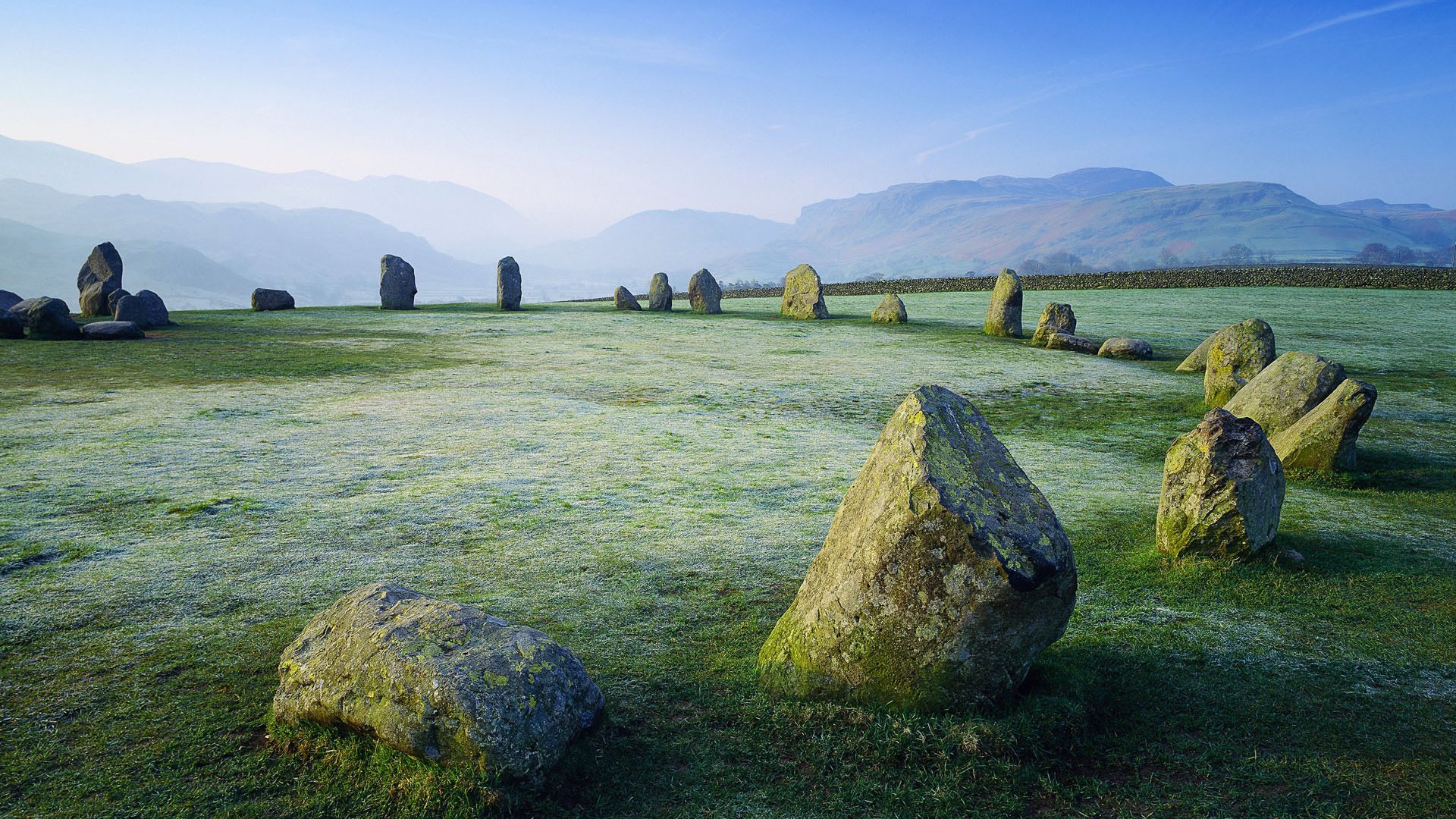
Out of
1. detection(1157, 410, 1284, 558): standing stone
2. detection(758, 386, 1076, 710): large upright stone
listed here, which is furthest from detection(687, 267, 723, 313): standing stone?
detection(758, 386, 1076, 710): large upright stone

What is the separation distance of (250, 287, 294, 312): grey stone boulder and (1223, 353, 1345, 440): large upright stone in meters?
30.5

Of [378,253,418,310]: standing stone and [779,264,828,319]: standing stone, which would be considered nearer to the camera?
[779,264,828,319]: standing stone

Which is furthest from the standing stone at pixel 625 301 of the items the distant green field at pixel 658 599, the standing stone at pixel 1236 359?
the standing stone at pixel 1236 359

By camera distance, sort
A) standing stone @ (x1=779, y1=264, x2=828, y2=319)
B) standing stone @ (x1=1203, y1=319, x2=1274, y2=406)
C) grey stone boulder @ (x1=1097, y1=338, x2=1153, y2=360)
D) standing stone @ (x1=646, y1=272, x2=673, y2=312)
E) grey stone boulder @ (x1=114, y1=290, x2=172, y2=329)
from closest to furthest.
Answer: standing stone @ (x1=1203, y1=319, x2=1274, y2=406)
grey stone boulder @ (x1=1097, y1=338, x2=1153, y2=360)
grey stone boulder @ (x1=114, y1=290, x2=172, y2=329)
standing stone @ (x1=779, y1=264, x2=828, y2=319)
standing stone @ (x1=646, y1=272, x2=673, y2=312)

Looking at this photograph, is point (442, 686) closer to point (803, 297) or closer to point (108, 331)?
point (108, 331)

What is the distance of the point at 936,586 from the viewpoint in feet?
13.2

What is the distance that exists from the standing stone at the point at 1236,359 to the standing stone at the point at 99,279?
28.8 metres

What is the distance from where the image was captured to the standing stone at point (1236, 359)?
13.3 m

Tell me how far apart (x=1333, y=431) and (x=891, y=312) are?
18.4 m

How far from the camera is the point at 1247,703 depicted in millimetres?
4379

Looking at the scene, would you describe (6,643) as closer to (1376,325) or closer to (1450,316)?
(1376,325)

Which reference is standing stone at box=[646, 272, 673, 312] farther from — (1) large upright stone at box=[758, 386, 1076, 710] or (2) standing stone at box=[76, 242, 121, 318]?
(1) large upright stone at box=[758, 386, 1076, 710]

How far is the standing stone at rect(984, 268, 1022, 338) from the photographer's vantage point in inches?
924

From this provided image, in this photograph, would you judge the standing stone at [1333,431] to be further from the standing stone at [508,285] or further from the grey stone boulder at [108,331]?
the standing stone at [508,285]
